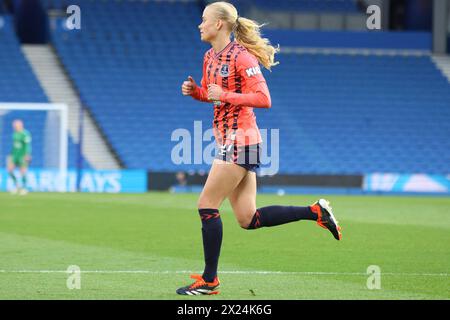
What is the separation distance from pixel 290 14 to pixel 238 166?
2861 cm

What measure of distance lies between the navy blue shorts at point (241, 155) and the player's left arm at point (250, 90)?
0.35 metres

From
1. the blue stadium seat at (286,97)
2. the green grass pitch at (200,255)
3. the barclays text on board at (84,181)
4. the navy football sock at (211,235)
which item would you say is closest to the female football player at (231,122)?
the navy football sock at (211,235)

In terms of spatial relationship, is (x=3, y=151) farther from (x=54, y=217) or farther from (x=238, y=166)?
(x=238, y=166)

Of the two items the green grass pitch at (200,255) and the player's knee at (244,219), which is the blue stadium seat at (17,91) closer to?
the green grass pitch at (200,255)

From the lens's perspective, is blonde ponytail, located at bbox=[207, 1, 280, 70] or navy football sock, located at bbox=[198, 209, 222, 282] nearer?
navy football sock, located at bbox=[198, 209, 222, 282]

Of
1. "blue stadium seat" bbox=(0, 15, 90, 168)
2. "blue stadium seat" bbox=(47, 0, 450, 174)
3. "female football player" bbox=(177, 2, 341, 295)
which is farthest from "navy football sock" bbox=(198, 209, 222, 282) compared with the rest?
"blue stadium seat" bbox=(47, 0, 450, 174)

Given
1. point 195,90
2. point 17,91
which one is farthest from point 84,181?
point 195,90

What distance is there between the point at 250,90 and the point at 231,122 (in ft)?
1.03

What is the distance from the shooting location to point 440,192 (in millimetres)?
30266

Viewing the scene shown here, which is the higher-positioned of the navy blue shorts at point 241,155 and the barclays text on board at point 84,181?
the navy blue shorts at point 241,155

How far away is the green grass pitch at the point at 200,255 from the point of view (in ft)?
25.9

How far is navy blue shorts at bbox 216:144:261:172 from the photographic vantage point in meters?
7.76

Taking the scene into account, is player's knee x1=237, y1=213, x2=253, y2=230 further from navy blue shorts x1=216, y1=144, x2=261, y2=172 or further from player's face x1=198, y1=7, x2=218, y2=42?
player's face x1=198, y1=7, x2=218, y2=42
